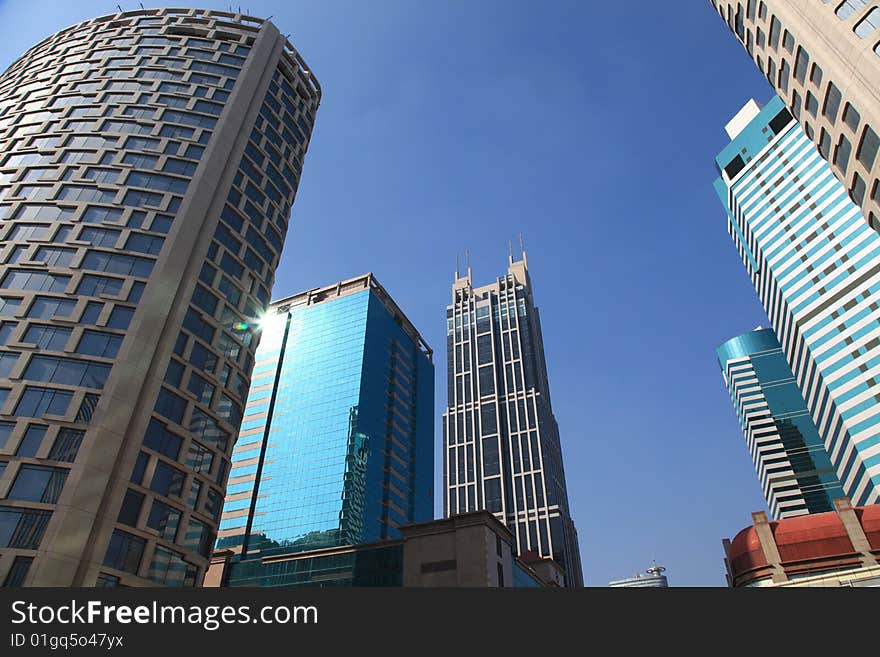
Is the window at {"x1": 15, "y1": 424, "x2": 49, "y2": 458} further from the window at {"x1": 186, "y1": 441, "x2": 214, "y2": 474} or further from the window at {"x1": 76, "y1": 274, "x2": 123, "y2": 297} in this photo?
the window at {"x1": 76, "y1": 274, "x2": 123, "y2": 297}

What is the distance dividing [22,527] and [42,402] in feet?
29.5

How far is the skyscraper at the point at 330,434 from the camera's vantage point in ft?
276

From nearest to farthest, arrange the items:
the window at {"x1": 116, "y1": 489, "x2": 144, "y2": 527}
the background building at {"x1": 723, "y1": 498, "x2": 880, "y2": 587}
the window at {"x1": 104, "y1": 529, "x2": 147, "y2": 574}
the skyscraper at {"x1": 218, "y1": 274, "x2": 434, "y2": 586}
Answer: the window at {"x1": 104, "y1": 529, "x2": 147, "y2": 574}
the window at {"x1": 116, "y1": 489, "x2": 144, "y2": 527}
the background building at {"x1": 723, "y1": 498, "x2": 880, "y2": 587}
the skyscraper at {"x1": 218, "y1": 274, "x2": 434, "y2": 586}

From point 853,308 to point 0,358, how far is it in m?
106

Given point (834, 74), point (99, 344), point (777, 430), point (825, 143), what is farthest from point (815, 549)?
point (777, 430)

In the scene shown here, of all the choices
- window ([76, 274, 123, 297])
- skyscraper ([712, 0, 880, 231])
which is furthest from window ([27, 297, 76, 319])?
skyscraper ([712, 0, 880, 231])

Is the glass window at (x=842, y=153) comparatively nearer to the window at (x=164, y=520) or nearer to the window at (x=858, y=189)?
the window at (x=858, y=189)

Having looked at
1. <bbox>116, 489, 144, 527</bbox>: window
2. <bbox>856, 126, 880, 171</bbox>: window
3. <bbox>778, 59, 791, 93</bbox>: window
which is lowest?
<bbox>116, 489, 144, 527</bbox>: window

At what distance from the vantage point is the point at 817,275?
3600 inches

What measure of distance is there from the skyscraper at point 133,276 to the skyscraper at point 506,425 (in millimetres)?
112578

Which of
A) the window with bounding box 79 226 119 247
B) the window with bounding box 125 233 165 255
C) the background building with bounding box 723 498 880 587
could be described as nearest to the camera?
the window with bounding box 79 226 119 247

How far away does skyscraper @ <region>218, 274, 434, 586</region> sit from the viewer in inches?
3312

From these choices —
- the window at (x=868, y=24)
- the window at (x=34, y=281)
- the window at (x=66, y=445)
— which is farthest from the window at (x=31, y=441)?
the window at (x=868, y=24)

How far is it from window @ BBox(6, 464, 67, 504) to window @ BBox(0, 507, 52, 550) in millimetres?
797
